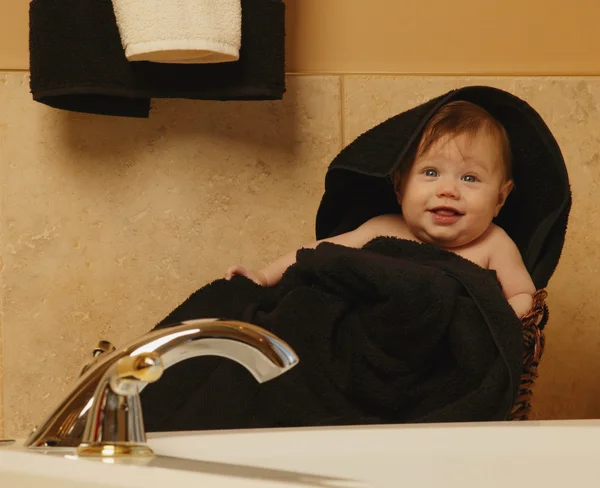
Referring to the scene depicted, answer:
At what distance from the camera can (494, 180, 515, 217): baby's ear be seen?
139cm

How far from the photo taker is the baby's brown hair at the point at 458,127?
1.33 meters

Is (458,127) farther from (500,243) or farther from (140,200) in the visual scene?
(140,200)

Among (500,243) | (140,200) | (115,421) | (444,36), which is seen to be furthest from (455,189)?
(115,421)

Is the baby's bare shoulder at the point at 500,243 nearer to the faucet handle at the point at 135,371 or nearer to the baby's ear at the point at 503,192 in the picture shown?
the baby's ear at the point at 503,192

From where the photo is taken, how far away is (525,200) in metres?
1.42

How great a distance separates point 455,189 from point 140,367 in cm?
80

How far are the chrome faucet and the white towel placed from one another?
0.69m

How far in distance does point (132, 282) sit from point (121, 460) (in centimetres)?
94

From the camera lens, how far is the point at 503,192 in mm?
1395

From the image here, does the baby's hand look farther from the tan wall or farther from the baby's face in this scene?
the tan wall

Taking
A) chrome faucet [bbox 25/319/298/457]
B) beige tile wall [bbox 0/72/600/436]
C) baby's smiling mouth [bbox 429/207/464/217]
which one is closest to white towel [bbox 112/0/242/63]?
beige tile wall [bbox 0/72/600/436]

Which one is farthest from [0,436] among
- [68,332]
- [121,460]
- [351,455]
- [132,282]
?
[121,460]

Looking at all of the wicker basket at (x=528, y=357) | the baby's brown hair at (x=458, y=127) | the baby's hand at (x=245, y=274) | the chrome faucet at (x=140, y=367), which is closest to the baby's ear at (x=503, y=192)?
the baby's brown hair at (x=458, y=127)

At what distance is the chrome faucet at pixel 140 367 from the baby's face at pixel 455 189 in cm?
74
